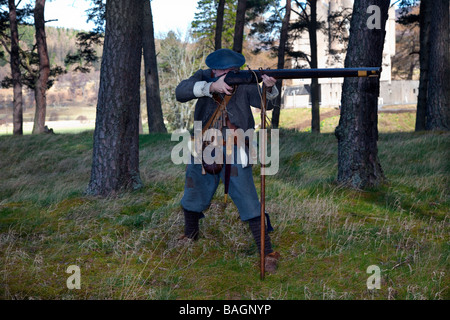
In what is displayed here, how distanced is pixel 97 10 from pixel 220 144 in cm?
1854

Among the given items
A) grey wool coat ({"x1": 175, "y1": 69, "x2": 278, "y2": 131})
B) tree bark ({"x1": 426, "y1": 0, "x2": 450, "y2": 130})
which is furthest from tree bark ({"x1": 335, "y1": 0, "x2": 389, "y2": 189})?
tree bark ({"x1": 426, "y1": 0, "x2": 450, "y2": 130})

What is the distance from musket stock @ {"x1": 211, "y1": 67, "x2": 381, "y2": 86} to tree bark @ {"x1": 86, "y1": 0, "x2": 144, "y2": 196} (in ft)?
11.3

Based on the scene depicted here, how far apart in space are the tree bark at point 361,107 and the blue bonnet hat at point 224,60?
11.0ft

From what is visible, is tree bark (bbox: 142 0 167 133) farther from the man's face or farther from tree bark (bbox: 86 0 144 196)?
the man's face

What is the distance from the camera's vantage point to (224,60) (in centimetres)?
499

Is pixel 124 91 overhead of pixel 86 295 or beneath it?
overhead

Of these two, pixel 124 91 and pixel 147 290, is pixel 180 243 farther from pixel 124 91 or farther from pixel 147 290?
pixel 124 91

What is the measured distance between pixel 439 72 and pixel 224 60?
1293cm

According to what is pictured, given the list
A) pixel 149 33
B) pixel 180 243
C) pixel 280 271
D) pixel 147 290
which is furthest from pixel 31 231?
pixel 149 33

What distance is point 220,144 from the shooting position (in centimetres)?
508

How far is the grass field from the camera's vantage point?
449cm

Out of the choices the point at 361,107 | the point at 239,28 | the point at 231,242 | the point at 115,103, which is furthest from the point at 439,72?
the point at 231,242

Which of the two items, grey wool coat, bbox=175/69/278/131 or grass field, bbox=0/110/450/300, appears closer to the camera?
grass field, bbox=0/110/450/300
